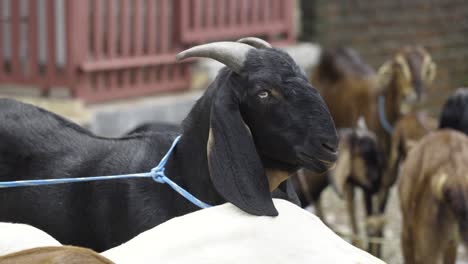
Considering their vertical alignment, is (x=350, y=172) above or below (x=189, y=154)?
below

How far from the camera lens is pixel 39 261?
7.28ft

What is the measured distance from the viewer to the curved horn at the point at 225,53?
12.7 feet

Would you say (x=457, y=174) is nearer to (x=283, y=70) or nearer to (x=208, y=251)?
(x=283, y=70)

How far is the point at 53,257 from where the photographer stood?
7.32 ft

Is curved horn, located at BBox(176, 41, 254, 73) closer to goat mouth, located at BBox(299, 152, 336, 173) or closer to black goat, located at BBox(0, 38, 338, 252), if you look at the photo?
black goat, located at BBox(0, 38, 338, 252)

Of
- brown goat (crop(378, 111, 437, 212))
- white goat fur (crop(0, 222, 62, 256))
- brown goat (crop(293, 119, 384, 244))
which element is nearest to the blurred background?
brown goat (crop(378, 111, 437, 212))

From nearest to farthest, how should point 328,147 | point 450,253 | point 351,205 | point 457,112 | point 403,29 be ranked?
point 328,147 → point 450,253 → point 457,112 → point 351,205 → point 403,29

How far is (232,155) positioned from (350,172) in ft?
14.1

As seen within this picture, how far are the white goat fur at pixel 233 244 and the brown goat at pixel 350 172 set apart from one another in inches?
186

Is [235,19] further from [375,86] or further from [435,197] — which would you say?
[435,197]

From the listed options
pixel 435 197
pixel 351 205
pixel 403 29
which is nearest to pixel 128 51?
pixel 351 205

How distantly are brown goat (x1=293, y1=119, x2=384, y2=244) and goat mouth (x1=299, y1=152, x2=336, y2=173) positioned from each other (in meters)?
3.84

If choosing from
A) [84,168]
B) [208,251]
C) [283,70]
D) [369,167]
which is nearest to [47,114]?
[84,168]

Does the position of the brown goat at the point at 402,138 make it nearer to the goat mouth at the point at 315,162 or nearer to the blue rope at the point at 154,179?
the blue rope at the point at 154,179
